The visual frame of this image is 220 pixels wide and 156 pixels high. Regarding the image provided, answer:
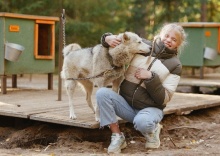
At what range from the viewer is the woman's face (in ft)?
14.8

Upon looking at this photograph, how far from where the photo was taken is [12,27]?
769 cm

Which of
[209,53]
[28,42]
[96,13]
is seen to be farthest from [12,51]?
[96,13]

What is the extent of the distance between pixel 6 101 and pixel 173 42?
316 centimetres

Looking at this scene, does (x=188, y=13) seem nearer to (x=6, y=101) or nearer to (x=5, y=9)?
(x=5, y=9)

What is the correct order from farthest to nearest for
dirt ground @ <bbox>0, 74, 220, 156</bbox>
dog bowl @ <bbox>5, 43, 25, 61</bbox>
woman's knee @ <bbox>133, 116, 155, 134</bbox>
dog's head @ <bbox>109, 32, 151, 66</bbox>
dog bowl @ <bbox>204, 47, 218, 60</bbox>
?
dog bowl @ <bbox>204, 47, 218, 60</bbox> < dog bowl @ <bbox>5, 43, 25, 61</bbox> < dirt ground @ <bbox>0, 74, 220, 156</bbox> < dog's head @ <bbox>109, 32, 151, 66</bbox> < woman's knee @ <bbox>133, 116, 155, 134</bbox>

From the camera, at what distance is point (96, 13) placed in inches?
557

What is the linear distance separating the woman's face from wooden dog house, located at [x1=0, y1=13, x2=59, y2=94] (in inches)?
153

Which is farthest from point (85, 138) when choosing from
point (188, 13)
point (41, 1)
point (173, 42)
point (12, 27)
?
point (188, 13)

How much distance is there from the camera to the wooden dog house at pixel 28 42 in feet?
24.9

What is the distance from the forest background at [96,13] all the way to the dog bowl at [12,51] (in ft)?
18.1

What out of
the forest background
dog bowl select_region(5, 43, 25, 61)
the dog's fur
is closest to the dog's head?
the dog's fur

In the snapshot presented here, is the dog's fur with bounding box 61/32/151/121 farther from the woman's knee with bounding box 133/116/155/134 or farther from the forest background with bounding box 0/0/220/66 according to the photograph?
the forest background with bounding box 0/0/220/66

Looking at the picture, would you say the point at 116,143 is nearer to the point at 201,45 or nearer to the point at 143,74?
the point at 143,74

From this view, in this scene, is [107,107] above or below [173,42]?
below
